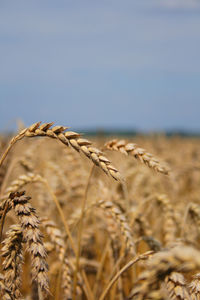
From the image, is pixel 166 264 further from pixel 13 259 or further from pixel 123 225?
pixel 123 225

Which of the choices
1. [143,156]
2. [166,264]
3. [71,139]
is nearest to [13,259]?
[71,139]

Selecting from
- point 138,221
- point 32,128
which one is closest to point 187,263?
point 32,128

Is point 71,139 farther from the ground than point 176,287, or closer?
farther from the ground

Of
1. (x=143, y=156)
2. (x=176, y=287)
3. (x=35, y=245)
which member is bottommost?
(x=176, y=287)

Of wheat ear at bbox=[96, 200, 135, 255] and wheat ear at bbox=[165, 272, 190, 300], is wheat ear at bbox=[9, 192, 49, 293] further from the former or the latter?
wheat ear at bbox=[96, 200, 135, 255]

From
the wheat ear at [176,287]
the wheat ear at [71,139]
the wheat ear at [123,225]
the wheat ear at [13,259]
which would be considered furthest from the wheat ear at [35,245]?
the wheat ear at [123,225]

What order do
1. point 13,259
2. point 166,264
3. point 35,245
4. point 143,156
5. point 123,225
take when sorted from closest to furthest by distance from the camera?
point 166,264
point 35,245
point 13,259
point 143,156
point 123,225

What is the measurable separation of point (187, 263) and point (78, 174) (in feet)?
9.50

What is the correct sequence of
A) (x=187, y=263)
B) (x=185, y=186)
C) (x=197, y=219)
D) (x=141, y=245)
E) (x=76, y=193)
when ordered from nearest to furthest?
(x=187, y=263)
(x=197, y=219)
(x=141, y=245)
(x=76, y=193)
(x=185, y=186)

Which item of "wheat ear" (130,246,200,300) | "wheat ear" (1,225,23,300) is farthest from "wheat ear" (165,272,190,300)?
"wheat ear" (1,225,23,300)

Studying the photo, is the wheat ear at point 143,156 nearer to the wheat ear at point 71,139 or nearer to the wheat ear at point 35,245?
the wheat ear at point 71,139

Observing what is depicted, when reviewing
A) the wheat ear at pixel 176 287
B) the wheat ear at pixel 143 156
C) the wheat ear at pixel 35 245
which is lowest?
the wheat ear at pixel 176 287

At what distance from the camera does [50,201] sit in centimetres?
406

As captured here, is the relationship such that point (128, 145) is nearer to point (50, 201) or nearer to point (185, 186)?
point (50, 201)
